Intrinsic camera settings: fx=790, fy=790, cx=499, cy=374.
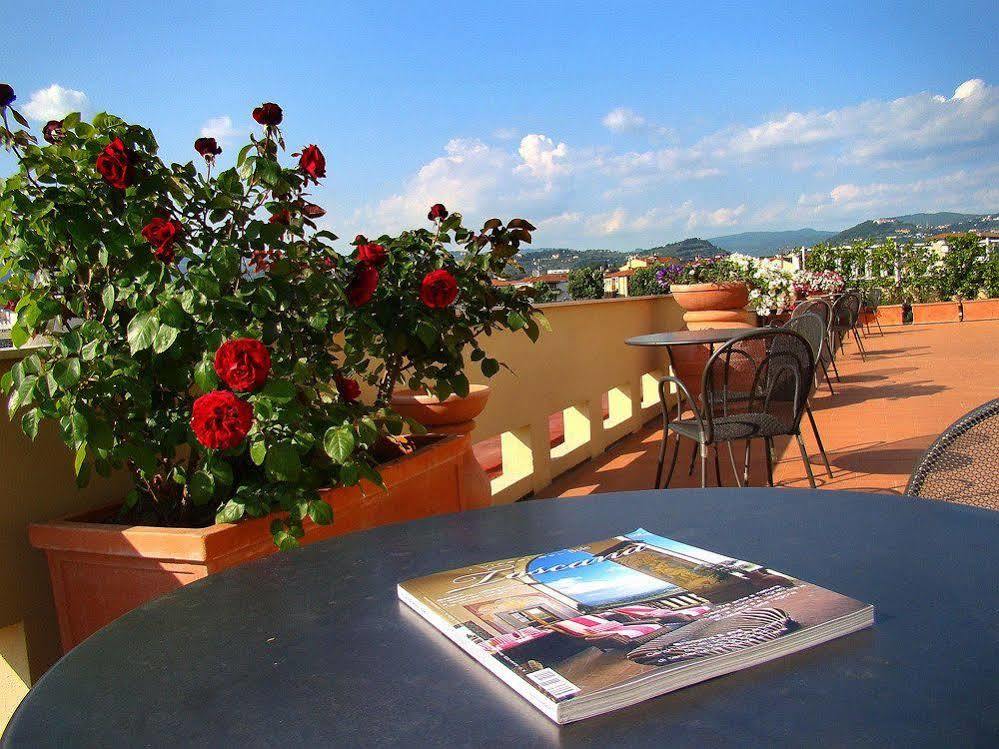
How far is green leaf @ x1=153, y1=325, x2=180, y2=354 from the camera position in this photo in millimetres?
1499

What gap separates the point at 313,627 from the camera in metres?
0.67

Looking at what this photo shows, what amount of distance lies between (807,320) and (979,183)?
121ft

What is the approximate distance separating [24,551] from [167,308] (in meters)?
0.72

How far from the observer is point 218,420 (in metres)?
1.23

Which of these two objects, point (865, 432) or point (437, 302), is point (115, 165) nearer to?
point (437, 302)

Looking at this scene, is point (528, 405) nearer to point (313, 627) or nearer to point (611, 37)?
point (313, 627)

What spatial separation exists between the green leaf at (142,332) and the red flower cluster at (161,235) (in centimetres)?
13

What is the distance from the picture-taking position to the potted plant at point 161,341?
5.08 feet

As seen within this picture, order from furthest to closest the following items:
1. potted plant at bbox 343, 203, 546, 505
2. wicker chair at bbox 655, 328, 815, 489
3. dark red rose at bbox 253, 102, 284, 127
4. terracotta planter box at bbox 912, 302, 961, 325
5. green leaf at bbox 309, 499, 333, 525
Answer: terracotta planter box at bbox 912, 302, 961, 325 → wicker chair at bbox 655, 328, 815, 489 → potted plant at bbox 343, 203, 546, 505 → dark red rose at bbox 253, 102, 284, 127 → green leaf at bbox 309, 499, 333, 525

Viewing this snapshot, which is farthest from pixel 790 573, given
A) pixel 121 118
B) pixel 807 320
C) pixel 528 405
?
pixel 807 320

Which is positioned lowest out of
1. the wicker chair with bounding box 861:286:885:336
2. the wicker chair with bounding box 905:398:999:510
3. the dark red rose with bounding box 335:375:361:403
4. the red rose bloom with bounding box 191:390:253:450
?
the wicker chair with bounding box 861:286:885:336

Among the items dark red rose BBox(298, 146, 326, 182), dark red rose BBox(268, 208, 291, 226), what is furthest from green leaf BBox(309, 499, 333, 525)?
dark red rose BBox(298, 146, 326, 182)

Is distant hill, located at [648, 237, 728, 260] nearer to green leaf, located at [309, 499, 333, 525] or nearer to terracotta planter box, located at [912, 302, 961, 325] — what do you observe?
green leaf, located at [309, 499, 333, 525]

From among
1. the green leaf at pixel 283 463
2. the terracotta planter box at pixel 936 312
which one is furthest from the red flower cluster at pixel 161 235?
the terracotta planter box at pixel 936 312
